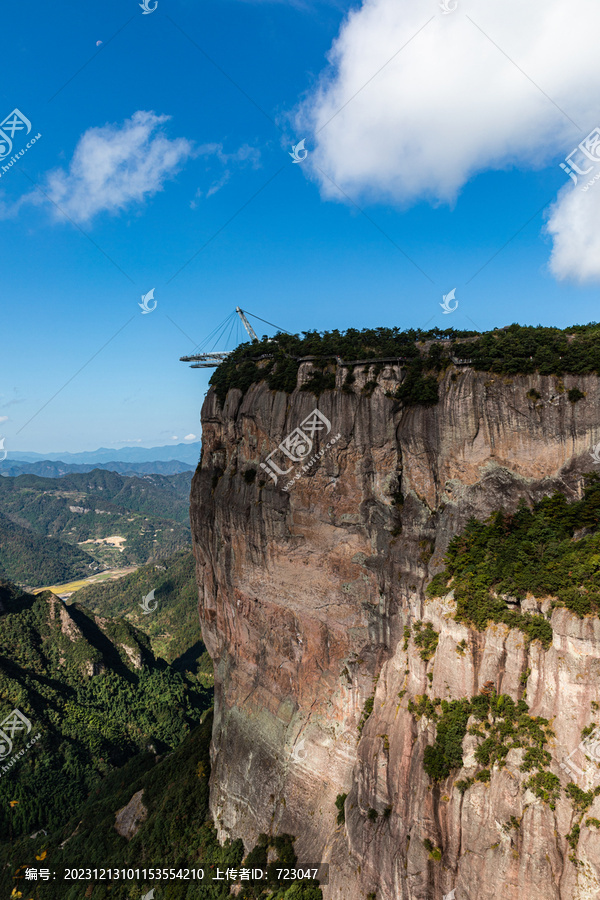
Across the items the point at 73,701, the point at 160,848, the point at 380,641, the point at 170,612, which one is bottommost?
the point at 170,612

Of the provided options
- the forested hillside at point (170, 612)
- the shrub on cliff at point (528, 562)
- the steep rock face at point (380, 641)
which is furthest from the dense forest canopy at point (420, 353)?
the forested hillside at point (170, 612)

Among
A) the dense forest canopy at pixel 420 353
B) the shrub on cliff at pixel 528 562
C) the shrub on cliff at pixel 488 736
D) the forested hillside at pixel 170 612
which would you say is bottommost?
the forested hillside at pixel 170 612

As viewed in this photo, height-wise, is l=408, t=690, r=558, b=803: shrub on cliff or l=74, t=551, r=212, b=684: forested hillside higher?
l=408, t=690, r=558, b=803: shrub on cliff

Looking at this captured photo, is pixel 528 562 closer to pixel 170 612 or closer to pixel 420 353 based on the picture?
pixel 420 353

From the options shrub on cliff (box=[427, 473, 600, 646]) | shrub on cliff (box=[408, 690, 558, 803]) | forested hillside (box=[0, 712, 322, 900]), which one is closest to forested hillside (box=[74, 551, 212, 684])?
forested hillside (box=[0, 712, 322, 900])

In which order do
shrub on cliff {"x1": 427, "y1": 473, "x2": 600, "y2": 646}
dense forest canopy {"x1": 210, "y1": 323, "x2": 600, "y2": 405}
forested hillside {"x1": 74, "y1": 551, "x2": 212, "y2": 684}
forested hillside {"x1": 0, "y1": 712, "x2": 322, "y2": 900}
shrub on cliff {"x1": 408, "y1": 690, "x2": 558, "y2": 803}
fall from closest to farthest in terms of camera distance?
shrub on cliff {"x1": 408, "y1": 690, "x2": 558, "y2": 803}
shrub on cliff {"x1": 427, "y1": 473, "x2": 600, "y2": 646}
dense forest canopy {"x1": 210, "y1": 323, "x2": 600, "y2": 405}
forested hillside {"x1": 0, "y1": 712, "x2": 322, "y2": 900}
forested hillside {"x1": 74, "y1": 551, "x2": 212, "y2": 684}

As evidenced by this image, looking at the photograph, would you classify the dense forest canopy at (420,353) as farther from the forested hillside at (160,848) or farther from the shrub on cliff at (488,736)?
the forested hillside at (160,848)

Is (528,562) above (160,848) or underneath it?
above

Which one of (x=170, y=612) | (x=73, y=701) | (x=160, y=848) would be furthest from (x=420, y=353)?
(x=170, y=612)

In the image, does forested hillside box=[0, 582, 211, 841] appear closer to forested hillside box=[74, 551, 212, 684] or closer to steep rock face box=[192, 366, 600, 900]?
forested hillside box=[74, 551, 212, 684]
